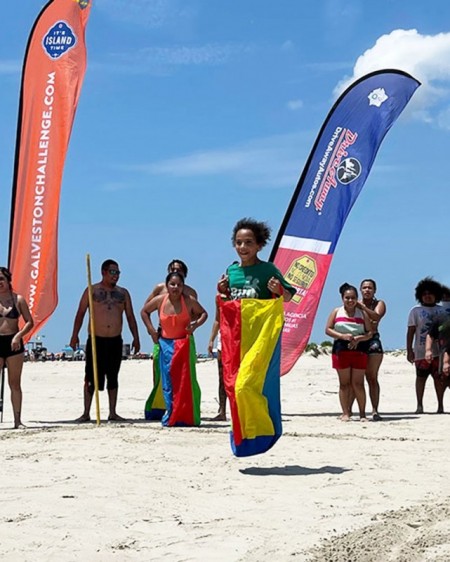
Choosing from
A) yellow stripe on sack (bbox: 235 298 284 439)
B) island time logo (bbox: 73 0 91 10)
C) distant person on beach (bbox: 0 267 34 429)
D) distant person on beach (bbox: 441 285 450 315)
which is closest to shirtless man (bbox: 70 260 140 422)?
distant person on beach (bbox: 0 267 34 429)

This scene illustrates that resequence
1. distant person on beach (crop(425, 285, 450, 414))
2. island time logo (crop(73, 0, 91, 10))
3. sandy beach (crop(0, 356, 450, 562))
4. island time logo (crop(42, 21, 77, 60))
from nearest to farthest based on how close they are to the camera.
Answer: sandy beach (crop(0, 356, 450, 562))
distant person on beach (crop(425, 285, 450, 414))
island time logo (crop(42, 21, 77, 60))
island time logo (crop(73, 0, 91, 10))

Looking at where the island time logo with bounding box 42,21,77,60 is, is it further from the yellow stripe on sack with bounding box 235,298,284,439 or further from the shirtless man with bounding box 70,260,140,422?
the yellow stripe on sack with bounding box 235,298,284,439

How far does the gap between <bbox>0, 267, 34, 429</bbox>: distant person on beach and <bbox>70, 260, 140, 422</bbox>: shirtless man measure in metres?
1.00

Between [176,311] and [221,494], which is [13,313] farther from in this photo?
[221,494]

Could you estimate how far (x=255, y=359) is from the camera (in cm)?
568

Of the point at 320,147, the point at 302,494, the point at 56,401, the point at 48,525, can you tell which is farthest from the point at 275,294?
the point at 56,401

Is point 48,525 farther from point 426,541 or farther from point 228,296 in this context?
point 228,296

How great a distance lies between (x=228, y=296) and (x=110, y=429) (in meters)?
2.33

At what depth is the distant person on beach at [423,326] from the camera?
1047 cm

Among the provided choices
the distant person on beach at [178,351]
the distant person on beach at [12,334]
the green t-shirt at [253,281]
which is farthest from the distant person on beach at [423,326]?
the green t-shirt at [253,281]

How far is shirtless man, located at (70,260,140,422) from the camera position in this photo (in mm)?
9250

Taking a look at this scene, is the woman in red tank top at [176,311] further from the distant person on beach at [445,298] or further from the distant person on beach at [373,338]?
the distant person on beach at [445,298]

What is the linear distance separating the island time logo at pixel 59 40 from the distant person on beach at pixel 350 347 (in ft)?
14.2

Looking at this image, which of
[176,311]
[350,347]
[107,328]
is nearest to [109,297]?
[107,328]
